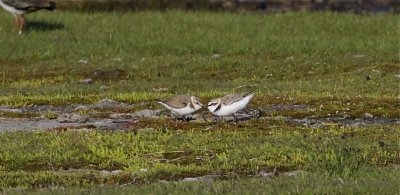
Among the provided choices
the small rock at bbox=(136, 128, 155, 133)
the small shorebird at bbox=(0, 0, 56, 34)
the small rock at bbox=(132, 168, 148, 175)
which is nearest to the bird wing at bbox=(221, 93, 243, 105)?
the small rock at bbox=(136, 128, 155, 133)

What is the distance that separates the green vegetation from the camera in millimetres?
13438

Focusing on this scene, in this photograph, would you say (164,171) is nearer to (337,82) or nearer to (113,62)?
(337,82)

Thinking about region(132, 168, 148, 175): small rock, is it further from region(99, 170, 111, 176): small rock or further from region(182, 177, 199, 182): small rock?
region(182, 177, 199, 182): small rock

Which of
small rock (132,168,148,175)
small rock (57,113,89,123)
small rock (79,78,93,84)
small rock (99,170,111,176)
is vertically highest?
small rock (132,168,148,175)

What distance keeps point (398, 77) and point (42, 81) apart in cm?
903

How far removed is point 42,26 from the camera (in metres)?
35.2

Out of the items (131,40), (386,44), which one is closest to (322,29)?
(386,44)

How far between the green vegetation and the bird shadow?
0.05m

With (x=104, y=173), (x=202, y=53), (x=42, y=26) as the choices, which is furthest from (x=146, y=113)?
(x=42, y=26)

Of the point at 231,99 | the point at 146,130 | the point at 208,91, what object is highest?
the point at 231,99

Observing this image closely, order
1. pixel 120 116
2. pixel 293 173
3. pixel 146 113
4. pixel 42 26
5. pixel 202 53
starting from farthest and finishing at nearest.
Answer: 1. pixel 42 26
2. pixel 202 53
3. pixel 146 113
4. pixel 120 116
5. pixel 293 173

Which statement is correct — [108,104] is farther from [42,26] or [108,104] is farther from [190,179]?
[42,26]

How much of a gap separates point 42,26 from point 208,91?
12.1m

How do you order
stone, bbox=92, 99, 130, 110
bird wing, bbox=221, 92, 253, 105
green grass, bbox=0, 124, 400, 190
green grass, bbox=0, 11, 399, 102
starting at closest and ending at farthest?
green grass, bbox=0, 124, 400, 190 < bird wing, bbox=221, 92, 253, 105 < stone, bbox=92, 99, 130, 110 < green grass, bbox=0, 11, 399, 102
